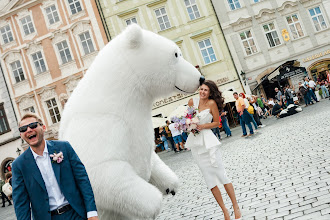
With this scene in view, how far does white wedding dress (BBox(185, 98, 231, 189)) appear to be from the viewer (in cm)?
362

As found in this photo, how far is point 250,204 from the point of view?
370 cm

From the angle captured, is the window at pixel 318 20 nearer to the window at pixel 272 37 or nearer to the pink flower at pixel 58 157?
the window at pixel 272 37

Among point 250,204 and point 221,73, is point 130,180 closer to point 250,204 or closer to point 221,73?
point 250,204

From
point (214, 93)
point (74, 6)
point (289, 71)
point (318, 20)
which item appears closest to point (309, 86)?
point (289, 71)

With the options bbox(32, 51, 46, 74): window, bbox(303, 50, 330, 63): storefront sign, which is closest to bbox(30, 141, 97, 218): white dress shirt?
bbox(303, 50, 330, 63): storefront sign

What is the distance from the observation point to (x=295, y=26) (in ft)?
64.5

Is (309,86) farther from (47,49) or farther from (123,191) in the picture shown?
(47,49)

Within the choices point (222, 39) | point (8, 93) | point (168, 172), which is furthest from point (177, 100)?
point (168, 172)

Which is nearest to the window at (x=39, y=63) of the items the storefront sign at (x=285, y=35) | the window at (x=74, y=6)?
the window at (x=74, y=6)

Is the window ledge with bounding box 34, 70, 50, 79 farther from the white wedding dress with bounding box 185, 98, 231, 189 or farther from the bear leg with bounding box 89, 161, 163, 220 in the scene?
the bear leg with bounding box 89, 161, 163, 220

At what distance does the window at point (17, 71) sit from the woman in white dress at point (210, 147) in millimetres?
19888

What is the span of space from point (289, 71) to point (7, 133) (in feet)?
59.4

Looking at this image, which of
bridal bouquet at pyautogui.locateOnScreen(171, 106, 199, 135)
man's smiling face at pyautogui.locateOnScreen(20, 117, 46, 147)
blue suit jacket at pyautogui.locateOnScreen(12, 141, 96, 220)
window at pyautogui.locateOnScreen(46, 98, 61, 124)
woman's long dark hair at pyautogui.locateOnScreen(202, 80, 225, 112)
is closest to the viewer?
blue suit jacket at pyautogui.locateOnScreen(12, 141, 96, 220)

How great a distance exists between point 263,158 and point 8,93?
19.5 m
